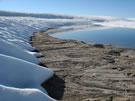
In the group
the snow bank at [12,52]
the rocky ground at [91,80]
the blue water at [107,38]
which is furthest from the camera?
the blue water at [107,38]

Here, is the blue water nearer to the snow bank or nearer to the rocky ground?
the rocky ground

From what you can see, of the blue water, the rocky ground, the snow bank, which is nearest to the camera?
the rocky ground

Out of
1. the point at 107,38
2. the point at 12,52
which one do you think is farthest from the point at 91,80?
the point at 107,38

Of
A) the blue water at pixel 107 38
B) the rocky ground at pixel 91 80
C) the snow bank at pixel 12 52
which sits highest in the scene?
the snow bank at pixel 12 52

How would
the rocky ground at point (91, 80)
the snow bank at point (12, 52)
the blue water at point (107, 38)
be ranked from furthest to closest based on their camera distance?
the blue water at point (107, 38)
the snow bank at point (12, 52)
the rocky ground at point (91, 80)

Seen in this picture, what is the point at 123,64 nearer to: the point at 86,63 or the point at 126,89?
the point at 86,63

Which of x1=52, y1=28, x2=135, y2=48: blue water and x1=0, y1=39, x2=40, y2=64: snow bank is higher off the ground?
x1=0, y1=39, x2=40, y2=64: snow bank

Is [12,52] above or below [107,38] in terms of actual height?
above

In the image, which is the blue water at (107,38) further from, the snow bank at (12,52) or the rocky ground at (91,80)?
the snow bank at (12,52)

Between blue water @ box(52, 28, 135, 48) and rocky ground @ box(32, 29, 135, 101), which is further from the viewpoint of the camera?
blue water @ box(52, 28, 135, 48)

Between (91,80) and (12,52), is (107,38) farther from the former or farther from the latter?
(12,52)

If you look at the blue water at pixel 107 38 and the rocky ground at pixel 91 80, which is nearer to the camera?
the rocky ground at pixel 91 80

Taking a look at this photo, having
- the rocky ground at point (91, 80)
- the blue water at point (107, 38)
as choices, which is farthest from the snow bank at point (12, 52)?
the blue water at point (107, 38)

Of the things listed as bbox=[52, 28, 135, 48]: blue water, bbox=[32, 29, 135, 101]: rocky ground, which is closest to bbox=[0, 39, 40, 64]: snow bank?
bbox=[32, 29, 135, 101]: rocky ground
